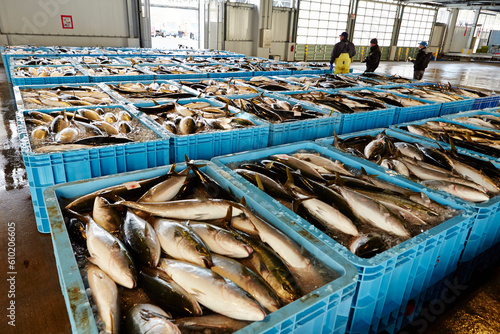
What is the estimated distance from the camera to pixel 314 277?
4.51ft

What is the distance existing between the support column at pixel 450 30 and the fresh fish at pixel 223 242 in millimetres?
31689

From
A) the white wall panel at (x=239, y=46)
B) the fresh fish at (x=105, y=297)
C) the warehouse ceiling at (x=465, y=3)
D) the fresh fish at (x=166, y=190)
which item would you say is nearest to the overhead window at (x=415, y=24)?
the warehouse ceiling at (x=465, y=3)

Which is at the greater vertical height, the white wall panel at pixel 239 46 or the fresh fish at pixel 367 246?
the white wall panel at pixel 239 46

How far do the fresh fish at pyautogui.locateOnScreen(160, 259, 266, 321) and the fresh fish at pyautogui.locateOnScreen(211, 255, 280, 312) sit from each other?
0.07m

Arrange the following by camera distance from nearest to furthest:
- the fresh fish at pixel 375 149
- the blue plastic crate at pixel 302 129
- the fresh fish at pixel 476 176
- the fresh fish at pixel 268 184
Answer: the fresh fish at pixel 268 184 < the fresh fish at pixel 476 176 < the fresh fish at pixel 375 149 < the blue plastic crate at pixel 302 129

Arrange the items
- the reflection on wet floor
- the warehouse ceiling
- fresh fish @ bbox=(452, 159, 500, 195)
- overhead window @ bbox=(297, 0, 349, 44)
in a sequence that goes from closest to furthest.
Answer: fresh fish @ bbox=(452, 159, 500, 195) < the reflection on wet floor < overhead window @ bbox=(297, 0, 349, 44) < the warehouse ceiling

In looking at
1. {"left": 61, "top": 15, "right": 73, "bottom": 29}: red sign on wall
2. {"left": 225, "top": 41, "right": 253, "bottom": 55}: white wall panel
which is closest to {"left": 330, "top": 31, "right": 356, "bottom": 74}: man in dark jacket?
{"left": 225, "top": 41, "right": 253, "bottom": 55}: white wall panel

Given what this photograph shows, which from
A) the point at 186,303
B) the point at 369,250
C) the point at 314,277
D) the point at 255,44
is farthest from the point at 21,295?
the point at 255,44

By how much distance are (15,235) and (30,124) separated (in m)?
1.05

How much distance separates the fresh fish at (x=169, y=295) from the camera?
3.92ft

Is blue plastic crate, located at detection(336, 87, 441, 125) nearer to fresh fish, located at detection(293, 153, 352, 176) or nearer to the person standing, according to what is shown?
fresh fish, located at detection(293, 153, 352, 176)

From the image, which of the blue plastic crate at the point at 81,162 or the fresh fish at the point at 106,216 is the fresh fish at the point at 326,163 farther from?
the fresh fish at the point at 106,216

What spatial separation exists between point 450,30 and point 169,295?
106 feet

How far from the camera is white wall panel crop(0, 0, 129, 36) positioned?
1214cm
